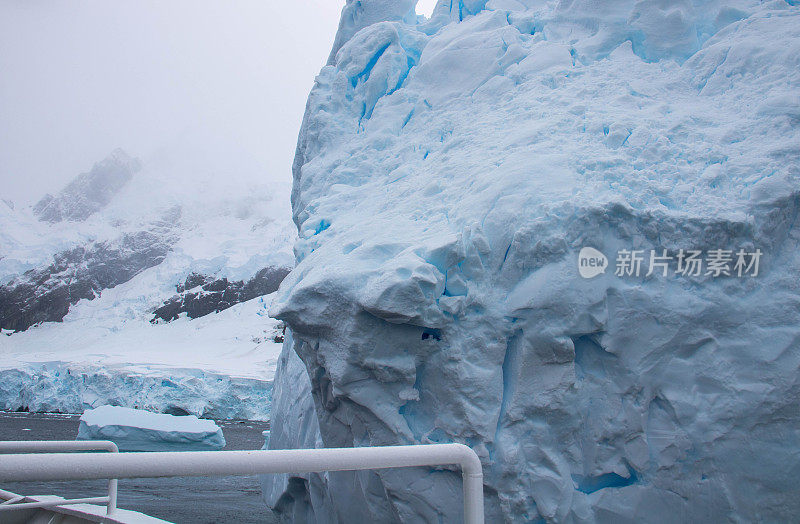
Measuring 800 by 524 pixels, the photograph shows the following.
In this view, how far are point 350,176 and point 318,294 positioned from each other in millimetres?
1745

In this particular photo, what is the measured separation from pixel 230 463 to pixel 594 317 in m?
2.38

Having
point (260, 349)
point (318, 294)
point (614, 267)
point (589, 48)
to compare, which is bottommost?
point (260, 349)

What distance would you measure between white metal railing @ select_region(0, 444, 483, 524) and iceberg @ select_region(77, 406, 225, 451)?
461 inches

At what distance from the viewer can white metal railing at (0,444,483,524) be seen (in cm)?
75

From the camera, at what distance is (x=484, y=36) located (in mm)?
4820

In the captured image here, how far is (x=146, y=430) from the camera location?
1165 centimetres

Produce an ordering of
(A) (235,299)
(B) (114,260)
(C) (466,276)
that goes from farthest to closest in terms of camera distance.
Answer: (B) (114,260), (A) (235,299), (C) (466,276)

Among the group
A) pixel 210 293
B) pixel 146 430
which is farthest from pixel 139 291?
pixel 146 430

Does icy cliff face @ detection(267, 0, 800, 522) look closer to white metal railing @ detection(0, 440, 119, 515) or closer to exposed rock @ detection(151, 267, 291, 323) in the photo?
white metal railing @ detection(0, 440, 119, 515)

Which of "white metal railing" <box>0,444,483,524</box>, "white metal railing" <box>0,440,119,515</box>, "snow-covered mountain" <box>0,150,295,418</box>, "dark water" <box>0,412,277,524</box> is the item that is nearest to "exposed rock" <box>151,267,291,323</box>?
"snow-covered mountain" <box>0,150,295,418</box>

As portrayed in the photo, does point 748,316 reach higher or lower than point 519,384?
higher

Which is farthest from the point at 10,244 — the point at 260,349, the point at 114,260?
the point at 260,349

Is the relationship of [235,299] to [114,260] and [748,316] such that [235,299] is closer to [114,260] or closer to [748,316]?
[114,260]

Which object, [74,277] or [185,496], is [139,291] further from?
[185,496]
